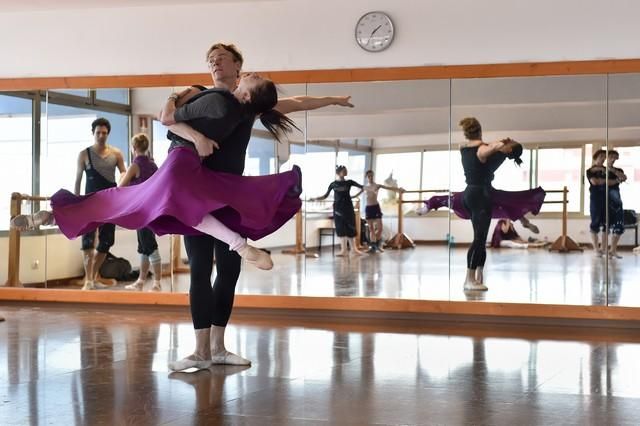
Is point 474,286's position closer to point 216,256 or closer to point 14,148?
point 216,256

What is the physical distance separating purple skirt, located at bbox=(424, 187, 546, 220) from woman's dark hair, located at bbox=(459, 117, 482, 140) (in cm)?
43

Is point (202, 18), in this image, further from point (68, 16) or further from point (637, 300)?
point (637, 300)

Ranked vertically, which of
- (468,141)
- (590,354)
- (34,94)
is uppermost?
(34,94)

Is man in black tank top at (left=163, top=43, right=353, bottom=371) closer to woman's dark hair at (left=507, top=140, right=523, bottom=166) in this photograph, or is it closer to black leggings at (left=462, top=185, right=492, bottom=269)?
black leggings at (left=462, top=185, right=492, bottom=269)

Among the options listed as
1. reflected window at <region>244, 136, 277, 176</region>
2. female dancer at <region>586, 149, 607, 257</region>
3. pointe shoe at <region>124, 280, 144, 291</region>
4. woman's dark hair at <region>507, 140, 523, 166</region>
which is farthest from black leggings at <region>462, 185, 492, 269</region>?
pointe shoe at <region>124, 280, 144, 291</region>

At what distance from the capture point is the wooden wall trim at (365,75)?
20.5 feet

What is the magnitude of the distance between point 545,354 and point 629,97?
239 centimetres

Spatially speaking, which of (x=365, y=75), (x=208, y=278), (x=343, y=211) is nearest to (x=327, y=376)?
(x=208, y=278)

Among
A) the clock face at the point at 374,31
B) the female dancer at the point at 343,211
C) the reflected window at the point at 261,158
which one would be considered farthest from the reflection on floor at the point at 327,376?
the clock face at the point at 374,31

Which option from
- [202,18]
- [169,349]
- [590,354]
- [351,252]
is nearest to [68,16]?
[202,18]

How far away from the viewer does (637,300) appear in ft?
20.1

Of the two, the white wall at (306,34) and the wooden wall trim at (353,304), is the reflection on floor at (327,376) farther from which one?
the white wall at (306,34)

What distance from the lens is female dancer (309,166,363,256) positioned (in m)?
6.74

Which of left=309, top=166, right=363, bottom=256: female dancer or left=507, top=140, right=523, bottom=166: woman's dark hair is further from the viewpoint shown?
left=309, top=166, right=363, bottom=256: female dancer
